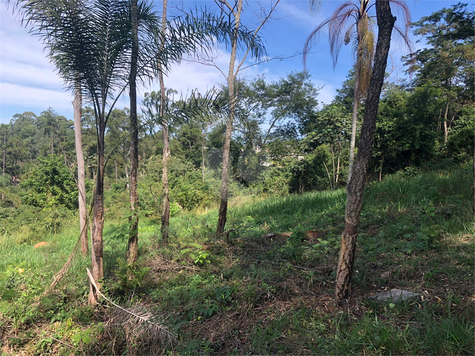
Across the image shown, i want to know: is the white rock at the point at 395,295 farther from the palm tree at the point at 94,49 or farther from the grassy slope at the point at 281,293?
the palm tree at the point at 94,49

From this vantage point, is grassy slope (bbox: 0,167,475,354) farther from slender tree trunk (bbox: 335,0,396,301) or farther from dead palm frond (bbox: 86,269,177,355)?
slender tree trunk (bbox: 335,0,396,301)

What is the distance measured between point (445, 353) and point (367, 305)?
0.76 meters

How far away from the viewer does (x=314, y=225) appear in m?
5.89

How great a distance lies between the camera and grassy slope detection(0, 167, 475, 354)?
2.33 m

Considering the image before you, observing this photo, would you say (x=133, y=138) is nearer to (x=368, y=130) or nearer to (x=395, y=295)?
(x=368, y=130)

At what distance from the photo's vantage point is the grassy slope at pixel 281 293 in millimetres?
2332

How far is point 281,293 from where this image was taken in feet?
10.6

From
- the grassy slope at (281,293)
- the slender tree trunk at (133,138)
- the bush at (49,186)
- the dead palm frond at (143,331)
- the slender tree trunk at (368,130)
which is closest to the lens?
the grassy slope at (281,293)

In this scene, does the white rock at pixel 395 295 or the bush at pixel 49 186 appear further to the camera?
the bush at pixel 49 186

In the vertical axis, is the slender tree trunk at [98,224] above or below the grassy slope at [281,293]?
above

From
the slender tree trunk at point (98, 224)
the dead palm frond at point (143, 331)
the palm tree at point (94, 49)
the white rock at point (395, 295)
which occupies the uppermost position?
the palm tree at point (94, 49)

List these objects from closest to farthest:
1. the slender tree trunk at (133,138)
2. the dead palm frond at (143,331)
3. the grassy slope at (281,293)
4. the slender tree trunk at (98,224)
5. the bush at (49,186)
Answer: the grassy slope at (281,293) → the dead palm frond at (143,331) → the slender tree trunk at (98,224) → the slender tree trunk at (133,138) → the bush at (49,186)

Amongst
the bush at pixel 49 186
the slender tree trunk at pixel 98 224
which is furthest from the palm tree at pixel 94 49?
the bush at pixel 49 186

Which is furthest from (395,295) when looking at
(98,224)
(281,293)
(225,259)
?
(98,224)
